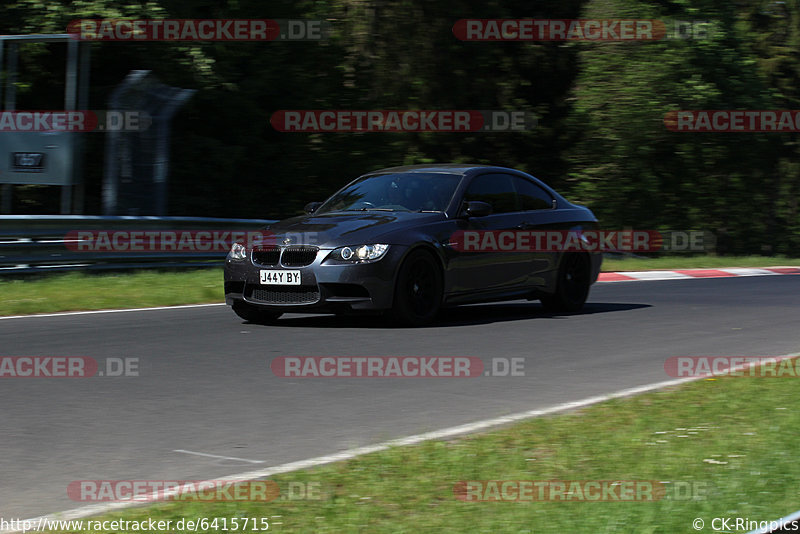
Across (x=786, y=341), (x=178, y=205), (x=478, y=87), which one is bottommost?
(x=786, y=341)

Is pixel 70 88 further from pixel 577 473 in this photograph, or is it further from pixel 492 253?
pixel 577 473

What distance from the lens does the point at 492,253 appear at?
11.2 metres

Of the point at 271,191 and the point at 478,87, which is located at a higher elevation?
the point at 478,87

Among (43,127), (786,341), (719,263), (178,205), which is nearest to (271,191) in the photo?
(178,205)

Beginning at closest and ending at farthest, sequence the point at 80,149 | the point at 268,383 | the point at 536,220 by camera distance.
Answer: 1. the point at 268,383
2. the point at 536,220
3. the point at 80,149

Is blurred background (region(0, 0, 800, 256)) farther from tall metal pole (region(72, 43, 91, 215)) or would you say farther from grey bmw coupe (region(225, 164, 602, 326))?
grey bmw coupe (region(225, 164, 602, 326))

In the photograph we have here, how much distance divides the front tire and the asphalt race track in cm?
18

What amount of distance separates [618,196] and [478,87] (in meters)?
4.16

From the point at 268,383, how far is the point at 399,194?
4.22 m

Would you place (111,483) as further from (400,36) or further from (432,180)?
(400,36)

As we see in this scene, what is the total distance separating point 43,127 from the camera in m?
17.3

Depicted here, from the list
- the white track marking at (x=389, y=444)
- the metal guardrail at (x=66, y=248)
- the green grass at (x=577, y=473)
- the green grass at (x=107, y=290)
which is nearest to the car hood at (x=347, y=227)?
the green grass at (x=107, y=290)

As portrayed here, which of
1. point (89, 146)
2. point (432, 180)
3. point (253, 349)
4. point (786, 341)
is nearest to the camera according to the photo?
point (253, 349)

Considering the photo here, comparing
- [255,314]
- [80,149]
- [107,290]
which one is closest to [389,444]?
[255,314]
